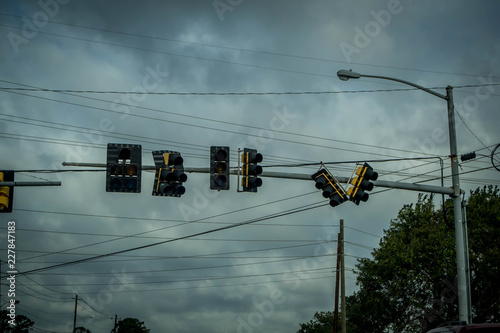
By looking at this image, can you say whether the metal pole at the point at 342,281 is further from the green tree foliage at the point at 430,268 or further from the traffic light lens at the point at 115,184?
the traffic light lens at the point at 115,184

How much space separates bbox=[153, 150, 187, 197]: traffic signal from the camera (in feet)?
50.0

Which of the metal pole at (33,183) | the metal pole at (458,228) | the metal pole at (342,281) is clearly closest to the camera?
the metal pole at (33,183)

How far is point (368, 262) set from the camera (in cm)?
4578

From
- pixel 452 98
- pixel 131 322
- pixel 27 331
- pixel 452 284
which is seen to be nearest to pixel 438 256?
pixel 452 284

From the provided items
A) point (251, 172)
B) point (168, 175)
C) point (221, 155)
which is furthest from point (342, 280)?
point (168, 175)

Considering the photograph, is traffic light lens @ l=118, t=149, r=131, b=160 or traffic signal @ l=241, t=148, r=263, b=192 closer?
traffic light lens @ l=118, t=149, r=131, b=160

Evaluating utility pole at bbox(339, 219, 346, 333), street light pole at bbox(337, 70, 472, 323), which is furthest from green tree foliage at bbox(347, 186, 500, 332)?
street light pole at bbox(337, 70, 472, 323)

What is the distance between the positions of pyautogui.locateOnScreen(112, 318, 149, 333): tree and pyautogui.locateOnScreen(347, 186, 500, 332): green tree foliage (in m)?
85.3

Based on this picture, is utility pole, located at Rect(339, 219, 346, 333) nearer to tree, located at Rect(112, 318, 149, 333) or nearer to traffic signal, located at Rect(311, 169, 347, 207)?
traffic signal, located at Rect(311, 169, 347, 207)

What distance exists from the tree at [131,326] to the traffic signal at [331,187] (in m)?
112

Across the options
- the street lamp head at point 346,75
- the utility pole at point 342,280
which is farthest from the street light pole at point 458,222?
the utility pole at point 342,280

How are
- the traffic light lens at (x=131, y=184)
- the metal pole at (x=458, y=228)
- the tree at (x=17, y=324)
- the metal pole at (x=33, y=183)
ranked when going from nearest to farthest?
1. the traffic light lens at (x=131, y=184)
2. the metal pole at (x=33, y=183)
3. the metal pole at (x=458, y=228)
4. the tree at (x=17, y=324)

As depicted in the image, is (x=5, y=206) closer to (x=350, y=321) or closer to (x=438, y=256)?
(x=438, y=256)

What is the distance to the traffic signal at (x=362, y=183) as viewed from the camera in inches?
619
